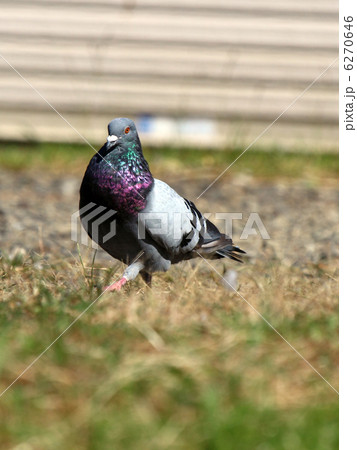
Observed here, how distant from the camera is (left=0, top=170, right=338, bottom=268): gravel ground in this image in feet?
16.1

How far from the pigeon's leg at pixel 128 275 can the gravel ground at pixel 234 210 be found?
3.92ft

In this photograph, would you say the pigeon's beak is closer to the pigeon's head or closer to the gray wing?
the pigeon's head

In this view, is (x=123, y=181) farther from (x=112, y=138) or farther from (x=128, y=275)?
(x=128, y=275)

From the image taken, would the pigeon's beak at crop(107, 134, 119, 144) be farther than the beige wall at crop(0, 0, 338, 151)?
No

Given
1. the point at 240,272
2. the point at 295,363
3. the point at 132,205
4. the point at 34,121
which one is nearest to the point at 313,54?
the point at 34,121

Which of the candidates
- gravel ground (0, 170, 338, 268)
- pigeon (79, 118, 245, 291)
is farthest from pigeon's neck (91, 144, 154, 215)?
gravel ground (0, 170, 338, 268)

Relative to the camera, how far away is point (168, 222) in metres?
3.37

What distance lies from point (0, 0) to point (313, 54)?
10.4 ft

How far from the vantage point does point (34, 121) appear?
7582 mm

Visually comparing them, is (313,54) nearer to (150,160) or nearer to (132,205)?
(150,160)

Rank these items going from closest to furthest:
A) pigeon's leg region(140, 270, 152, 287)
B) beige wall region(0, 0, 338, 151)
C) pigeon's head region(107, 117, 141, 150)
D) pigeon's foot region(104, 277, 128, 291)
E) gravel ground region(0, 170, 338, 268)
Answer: pigeon's foot region(104, 277, 128, 291)
pigeon's head region(107, 117, 141, 150)
pigeon's leg region(140, 270, 152, 287)
gravel ground region(0, 170, 338, 268)
beige wall region(0, 0, 338, 151)

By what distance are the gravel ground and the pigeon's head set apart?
4.27 ft

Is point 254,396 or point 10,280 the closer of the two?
point 254,396

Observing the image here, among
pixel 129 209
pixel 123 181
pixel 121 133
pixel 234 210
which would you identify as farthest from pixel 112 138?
pixel 234 210
